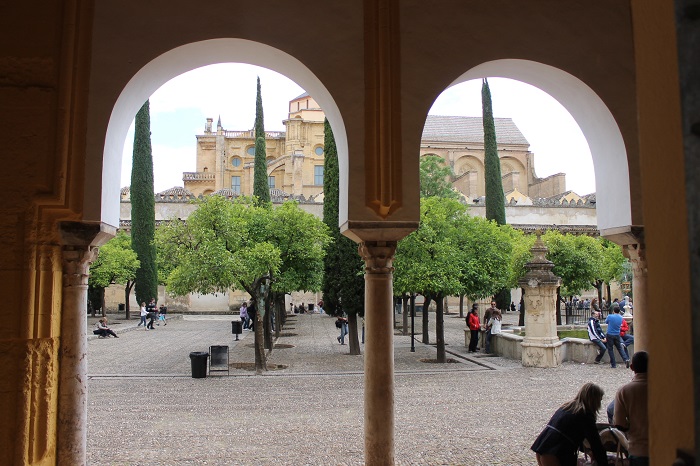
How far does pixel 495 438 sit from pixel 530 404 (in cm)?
221

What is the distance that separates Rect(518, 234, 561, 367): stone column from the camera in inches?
493

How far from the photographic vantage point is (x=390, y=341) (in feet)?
16.3

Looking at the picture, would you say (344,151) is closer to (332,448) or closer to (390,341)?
(390,341)

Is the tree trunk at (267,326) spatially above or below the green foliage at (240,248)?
below

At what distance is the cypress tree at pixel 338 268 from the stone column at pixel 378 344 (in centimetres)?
1001

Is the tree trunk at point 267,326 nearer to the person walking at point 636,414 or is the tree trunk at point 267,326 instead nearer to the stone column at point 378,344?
the stone column at point 378,344

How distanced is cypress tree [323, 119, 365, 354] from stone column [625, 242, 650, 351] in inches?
391

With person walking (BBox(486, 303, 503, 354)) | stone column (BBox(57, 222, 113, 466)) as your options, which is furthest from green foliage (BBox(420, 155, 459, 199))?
stone column (BBox(57, 222, 113, 466))

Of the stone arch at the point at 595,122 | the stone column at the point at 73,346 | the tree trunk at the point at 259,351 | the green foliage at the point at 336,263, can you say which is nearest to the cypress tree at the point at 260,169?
the green foliage at the point at 336,263

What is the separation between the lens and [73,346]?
4.37 metres

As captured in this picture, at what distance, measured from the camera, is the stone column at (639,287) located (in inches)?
203

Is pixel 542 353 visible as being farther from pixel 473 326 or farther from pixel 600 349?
pixel 473 326

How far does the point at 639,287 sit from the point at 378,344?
2438 mm

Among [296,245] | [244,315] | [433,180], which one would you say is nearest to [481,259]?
[296,245]
